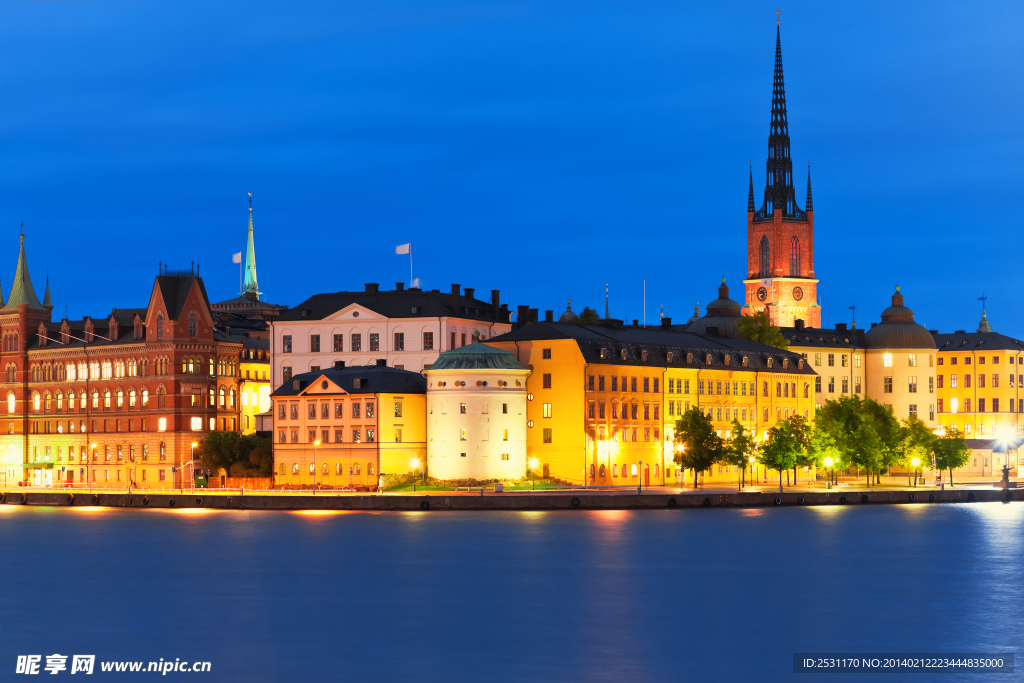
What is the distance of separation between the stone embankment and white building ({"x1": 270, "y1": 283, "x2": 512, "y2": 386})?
58.9 feet

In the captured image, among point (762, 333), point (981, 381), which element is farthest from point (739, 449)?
point (981, 381)

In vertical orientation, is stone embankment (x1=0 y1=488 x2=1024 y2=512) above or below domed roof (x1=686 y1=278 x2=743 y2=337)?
below

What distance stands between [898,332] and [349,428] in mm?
62537

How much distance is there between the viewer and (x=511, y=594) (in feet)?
186

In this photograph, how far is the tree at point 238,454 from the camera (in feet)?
375

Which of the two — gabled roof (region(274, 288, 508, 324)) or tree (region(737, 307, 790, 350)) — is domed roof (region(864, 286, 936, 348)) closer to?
tree (region(737, 307, 790, 350))

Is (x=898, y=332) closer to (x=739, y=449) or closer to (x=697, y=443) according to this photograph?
(x=739, y=449)

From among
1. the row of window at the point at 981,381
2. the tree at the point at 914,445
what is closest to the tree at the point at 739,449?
the tree at the point at 914,445

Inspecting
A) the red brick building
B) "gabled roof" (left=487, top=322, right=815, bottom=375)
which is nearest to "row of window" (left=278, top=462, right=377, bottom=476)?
"gabled roof" (left=487, top=322, right=815, bottom=375)

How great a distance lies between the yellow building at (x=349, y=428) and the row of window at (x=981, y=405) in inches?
2814

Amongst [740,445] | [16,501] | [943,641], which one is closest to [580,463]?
[740,445]

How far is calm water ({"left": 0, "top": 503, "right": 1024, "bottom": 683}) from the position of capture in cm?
4269

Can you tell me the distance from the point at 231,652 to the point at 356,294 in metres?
83.5

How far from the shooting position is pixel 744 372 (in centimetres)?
12731
